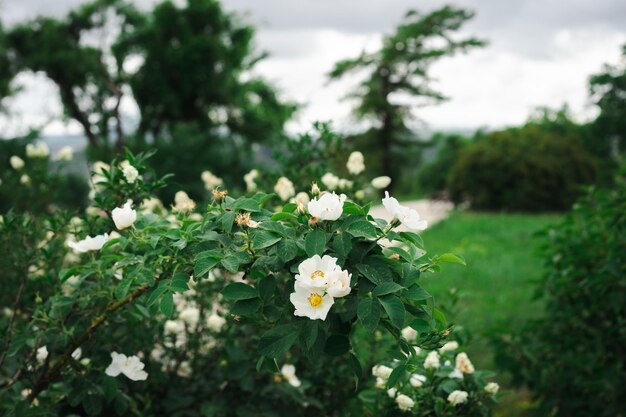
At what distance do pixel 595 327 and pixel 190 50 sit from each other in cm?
1256

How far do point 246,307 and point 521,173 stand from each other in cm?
1361

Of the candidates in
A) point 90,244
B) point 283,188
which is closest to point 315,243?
point 90,244

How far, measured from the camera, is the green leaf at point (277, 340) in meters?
1.43

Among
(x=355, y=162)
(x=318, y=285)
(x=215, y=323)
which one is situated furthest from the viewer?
(x=355, y=162)

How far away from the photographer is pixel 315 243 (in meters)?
1.35

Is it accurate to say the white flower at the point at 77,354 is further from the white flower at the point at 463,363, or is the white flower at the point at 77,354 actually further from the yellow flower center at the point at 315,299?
the white flower at the point at 463,363

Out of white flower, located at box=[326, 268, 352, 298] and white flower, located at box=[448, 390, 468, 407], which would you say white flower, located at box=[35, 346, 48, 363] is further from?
white flower, located at box=[448, 390, 468, 407]

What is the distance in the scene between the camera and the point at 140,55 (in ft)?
49.7

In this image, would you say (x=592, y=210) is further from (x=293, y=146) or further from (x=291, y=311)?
(x=291, y=311)

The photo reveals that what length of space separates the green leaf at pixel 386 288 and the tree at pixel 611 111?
23.6 m

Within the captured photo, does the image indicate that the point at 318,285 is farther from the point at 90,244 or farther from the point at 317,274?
the point at 90,244

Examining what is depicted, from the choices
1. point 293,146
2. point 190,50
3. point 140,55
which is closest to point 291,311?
point 293,146

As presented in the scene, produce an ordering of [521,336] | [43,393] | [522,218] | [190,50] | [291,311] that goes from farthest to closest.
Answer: [190,50] → [522,218] → [521,336] → [43,393] → [291,311]

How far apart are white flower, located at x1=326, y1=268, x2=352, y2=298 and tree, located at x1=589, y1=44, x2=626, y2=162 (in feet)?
77.7
